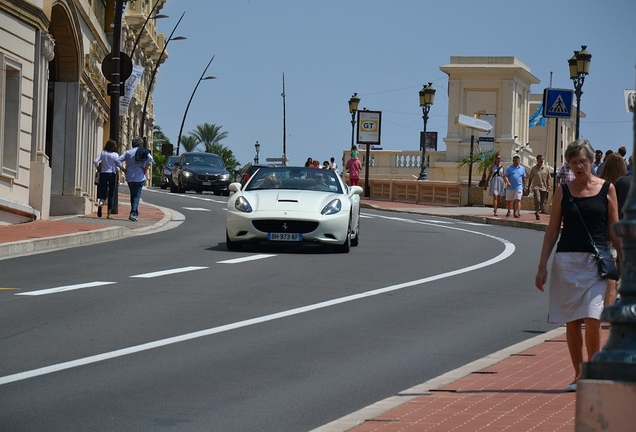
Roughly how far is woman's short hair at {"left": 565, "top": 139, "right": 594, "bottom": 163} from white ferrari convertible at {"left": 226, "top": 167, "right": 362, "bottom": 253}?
35.7ft

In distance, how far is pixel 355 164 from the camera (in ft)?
152

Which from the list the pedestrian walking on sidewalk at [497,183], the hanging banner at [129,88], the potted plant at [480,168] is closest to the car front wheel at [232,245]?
the hanging banner at [129,88]

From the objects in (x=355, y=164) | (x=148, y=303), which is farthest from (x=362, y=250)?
(x=355, y=164)

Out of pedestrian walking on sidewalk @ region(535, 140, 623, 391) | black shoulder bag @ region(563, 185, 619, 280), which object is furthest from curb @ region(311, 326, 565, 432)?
black shoulder bag @ region(563, 185, 619, 280)

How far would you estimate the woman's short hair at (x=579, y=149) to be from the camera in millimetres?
7957

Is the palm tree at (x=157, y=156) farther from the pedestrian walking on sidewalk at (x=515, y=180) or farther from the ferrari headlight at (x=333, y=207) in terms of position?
the ferrari headlight at (x=333, y=207)

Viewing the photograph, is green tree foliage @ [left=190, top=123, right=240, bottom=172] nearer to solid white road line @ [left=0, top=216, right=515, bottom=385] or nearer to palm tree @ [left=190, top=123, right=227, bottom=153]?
palm tree @ [left=190, top=123, right=227, bottom=153]

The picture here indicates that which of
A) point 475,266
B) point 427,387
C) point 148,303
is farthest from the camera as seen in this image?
point 475,266

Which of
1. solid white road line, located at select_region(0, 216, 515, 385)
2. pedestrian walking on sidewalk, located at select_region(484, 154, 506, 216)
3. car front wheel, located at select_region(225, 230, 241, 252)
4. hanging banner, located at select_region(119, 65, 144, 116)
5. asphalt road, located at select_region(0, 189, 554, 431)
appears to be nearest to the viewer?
asphalt road, located at select_region(0, 189, 554, 431)

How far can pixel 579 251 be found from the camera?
7.98 m

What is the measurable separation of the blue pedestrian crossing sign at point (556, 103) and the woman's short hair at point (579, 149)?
23276 millimetres

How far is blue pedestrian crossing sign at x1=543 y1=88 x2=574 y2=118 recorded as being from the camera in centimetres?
3100

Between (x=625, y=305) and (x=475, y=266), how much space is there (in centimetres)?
1338

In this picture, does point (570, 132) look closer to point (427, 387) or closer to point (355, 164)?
point (355, 164)
